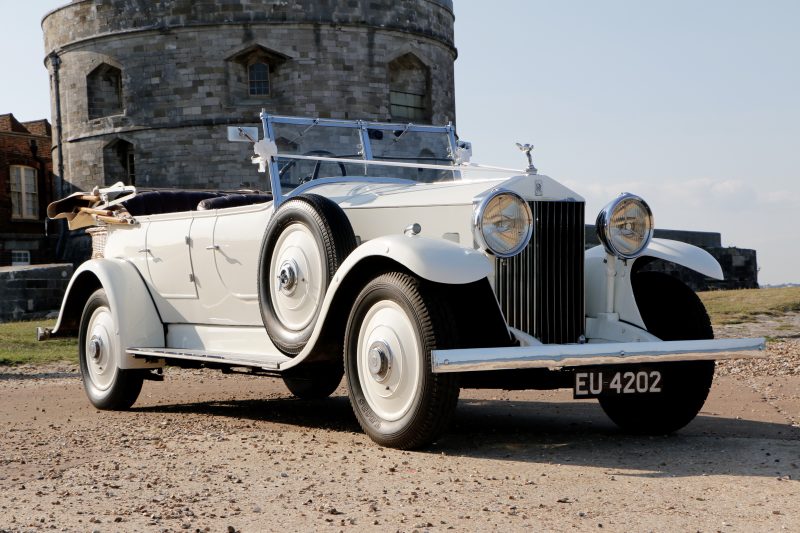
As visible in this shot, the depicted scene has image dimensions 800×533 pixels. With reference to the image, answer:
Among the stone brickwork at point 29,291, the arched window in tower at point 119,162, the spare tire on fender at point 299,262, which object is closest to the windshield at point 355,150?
the spare tire on fender at point 299,262

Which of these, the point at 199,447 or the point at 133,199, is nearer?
the point at 199,447

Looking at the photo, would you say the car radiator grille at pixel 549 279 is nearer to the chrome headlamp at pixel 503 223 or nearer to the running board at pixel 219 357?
the chrome headlamp at pixel 503 223

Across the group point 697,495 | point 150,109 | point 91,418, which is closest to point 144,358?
point 91,418

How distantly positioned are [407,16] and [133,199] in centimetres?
2683

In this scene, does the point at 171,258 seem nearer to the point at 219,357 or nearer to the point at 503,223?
the point at 219,357

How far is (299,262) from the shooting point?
6578 mm

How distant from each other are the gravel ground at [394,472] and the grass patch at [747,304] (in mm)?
10309

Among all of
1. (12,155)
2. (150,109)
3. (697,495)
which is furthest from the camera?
(12,155)

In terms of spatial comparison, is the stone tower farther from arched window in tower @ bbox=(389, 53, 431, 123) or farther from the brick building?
the brick building

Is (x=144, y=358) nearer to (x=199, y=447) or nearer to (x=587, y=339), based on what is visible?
(x=199, y=447)

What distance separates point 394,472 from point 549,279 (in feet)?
5.46

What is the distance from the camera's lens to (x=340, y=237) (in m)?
6.30

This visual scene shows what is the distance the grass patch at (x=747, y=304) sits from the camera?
18375mm

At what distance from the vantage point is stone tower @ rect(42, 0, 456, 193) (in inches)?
1304
